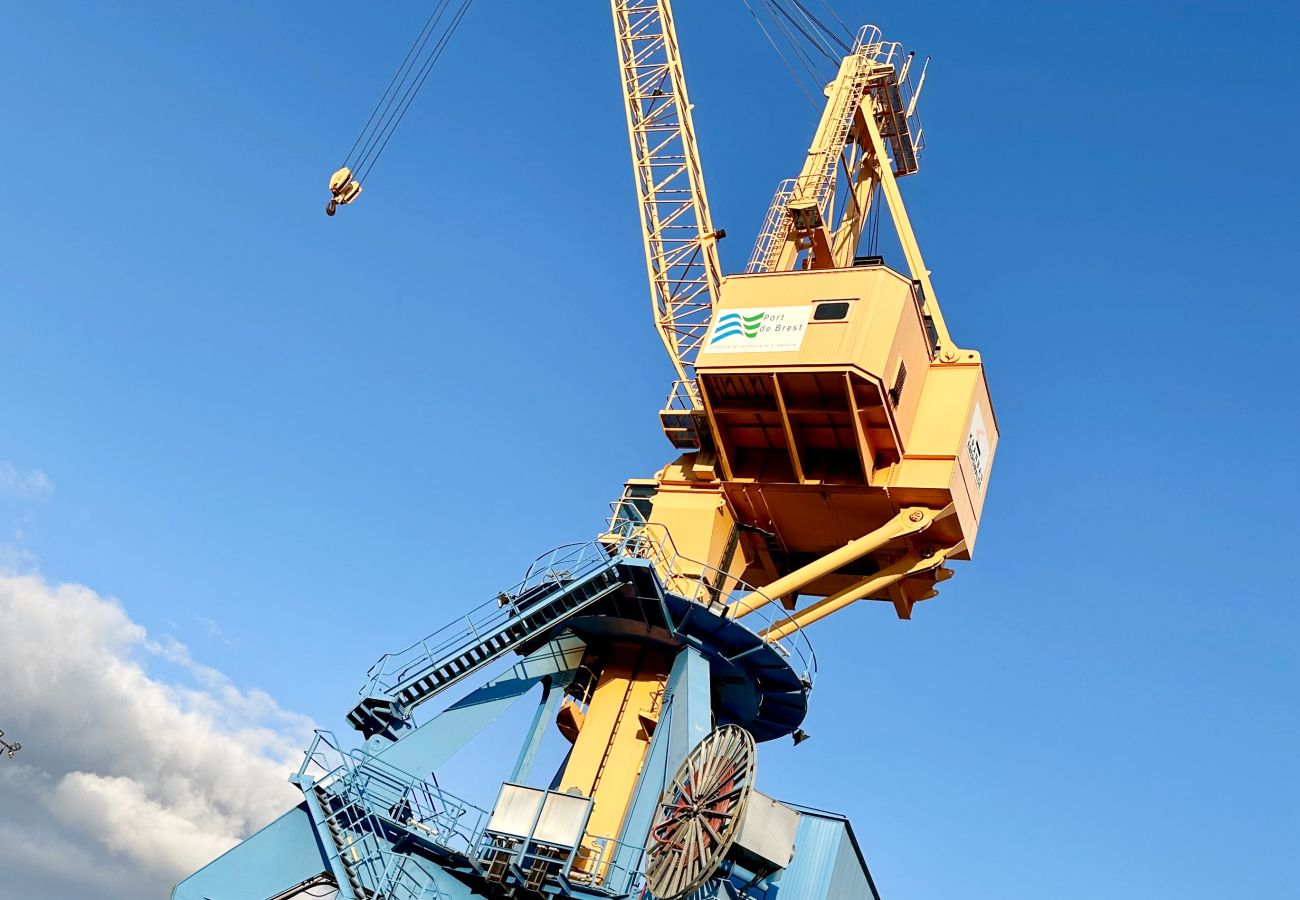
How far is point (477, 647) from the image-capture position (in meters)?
33.9

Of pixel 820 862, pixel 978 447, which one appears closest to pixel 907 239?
pixel 978 447

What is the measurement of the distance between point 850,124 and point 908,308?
30.5 feet

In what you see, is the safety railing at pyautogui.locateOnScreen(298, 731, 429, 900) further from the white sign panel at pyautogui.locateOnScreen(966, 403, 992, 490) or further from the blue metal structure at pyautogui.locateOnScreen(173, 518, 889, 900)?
the white sign panel at pyautogui.locateOnScreen(966, 403, 992, 490)

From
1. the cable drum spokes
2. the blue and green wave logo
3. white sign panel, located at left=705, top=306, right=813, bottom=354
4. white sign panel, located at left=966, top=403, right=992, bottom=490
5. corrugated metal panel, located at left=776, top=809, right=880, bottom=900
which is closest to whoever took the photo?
the cable drum spokes

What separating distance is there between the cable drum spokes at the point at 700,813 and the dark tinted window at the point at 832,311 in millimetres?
10718

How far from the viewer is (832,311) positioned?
35.4m

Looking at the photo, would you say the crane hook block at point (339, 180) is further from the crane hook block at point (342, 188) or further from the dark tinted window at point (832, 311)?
the dark tinted window at point (832, 311)

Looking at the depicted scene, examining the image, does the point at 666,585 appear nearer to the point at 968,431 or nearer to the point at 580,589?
the point at 580,589

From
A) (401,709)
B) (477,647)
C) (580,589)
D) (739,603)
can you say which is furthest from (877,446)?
(401,709)

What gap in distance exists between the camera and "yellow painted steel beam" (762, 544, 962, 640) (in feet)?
119

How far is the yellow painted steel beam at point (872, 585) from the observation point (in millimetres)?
36312

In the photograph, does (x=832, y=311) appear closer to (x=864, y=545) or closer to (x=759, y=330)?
(x=759, y=330)

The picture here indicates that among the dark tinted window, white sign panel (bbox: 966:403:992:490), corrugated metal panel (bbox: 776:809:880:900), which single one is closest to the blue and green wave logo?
the dark tinted window

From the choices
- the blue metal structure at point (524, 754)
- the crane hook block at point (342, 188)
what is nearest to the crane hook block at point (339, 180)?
the crane hook block at point (342, 188)
